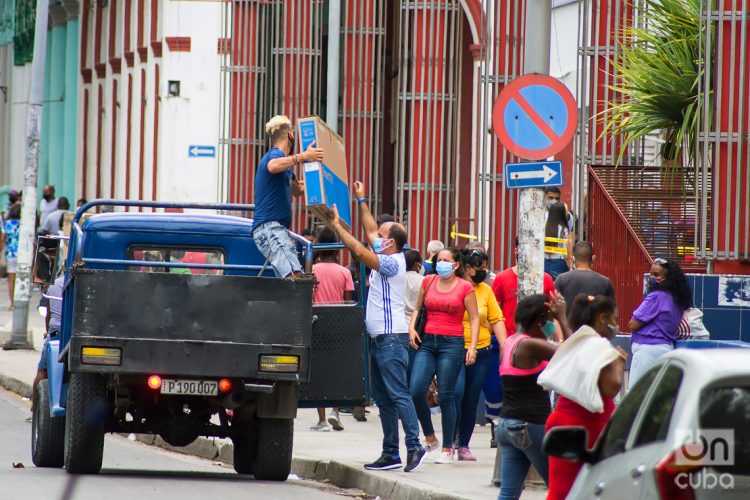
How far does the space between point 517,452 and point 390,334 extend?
11.1ft

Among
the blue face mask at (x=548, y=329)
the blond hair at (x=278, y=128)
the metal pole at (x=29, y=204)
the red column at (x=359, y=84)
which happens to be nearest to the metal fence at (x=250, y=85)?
the red column at (x=359, y=84)

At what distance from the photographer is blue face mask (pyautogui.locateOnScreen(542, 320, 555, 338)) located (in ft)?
28.1

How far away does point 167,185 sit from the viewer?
31.7 m

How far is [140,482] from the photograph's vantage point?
1163cm

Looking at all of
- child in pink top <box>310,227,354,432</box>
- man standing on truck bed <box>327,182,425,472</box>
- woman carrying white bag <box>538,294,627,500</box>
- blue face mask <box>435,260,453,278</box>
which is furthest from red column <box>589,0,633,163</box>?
woman carrying white bag <box>538,294,627,500</box>

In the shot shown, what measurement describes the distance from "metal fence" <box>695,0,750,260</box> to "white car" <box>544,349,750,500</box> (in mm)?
7243

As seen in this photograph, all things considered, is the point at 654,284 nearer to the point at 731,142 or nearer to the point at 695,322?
the point at 695,322

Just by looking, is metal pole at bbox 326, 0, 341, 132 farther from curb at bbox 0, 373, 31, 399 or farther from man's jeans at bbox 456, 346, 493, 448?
man's jeans at bbox 456, 346, 493, 448

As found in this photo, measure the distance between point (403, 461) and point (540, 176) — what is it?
2962 mm

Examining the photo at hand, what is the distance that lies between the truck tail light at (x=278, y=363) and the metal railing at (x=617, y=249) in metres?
4.31

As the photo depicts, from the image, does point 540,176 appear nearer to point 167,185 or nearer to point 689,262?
point 689,262

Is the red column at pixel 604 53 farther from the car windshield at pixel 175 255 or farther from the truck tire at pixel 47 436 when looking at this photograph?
the truck tire at pixel 47 436

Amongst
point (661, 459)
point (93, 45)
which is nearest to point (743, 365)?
point (661, 459)

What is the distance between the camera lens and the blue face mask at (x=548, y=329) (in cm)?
855
